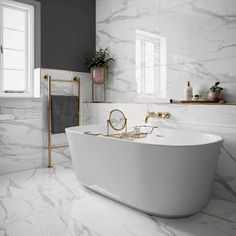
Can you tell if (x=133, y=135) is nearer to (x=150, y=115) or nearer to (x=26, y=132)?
(x=150, y=115)

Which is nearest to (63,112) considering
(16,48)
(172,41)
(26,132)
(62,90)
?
(62,90)

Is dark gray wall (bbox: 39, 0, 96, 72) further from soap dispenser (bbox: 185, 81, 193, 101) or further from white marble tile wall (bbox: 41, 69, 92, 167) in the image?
soap dispenser (bbox: 185, 81, 193, 101)

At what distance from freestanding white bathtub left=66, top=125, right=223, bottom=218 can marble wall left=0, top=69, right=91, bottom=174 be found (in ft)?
4.80

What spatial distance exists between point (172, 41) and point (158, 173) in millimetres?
1859

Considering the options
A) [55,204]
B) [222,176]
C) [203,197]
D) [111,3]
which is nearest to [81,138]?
Result: [55,204]

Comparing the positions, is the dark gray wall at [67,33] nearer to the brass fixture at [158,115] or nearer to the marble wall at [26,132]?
the marble wall at [26,132]

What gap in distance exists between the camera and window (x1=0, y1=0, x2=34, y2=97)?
3.59 m

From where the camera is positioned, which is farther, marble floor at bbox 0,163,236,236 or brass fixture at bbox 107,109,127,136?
brass fixture at bbox 107,109,127,136

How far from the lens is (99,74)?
4.07m

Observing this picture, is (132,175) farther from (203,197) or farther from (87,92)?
(87,92)

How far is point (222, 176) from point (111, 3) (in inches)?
117

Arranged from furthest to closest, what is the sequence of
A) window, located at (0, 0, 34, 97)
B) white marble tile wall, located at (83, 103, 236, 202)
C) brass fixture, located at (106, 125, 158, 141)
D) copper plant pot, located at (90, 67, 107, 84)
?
copper plant pot, located at (90, 67, 107, 84), window, located at (0, 0, 34, 97), brass fixture, located at (106, 125, 158, 141), white marble tile wall, located at (83, 103, 236, 202)

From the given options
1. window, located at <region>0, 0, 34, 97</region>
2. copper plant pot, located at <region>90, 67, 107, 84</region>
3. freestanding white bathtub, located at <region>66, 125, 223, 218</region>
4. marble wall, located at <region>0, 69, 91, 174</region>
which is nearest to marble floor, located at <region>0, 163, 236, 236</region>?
freestanding white bathtub, located at <region>66, 125, 223, 218</region>

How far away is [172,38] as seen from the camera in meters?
3.31
